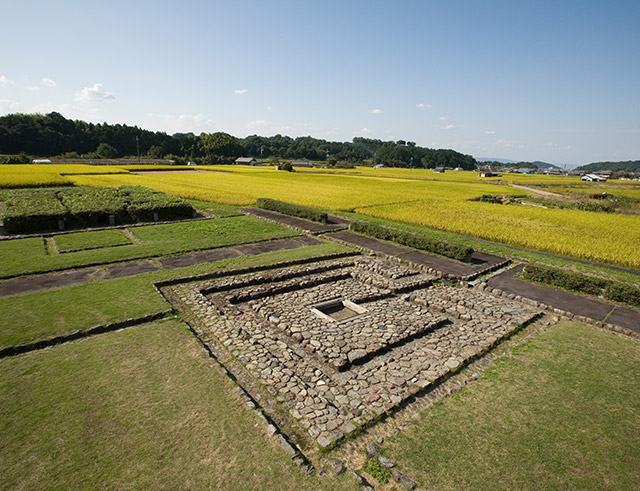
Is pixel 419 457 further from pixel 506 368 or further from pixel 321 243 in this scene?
pixel 321 243

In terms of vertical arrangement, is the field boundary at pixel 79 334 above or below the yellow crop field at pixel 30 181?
below

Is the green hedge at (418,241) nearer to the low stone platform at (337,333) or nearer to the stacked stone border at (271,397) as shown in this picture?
the low stone platform at (337,333)

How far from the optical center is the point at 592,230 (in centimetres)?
2659

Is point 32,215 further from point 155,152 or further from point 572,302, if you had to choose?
point 155,152

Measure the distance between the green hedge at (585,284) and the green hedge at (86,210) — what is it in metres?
23.8

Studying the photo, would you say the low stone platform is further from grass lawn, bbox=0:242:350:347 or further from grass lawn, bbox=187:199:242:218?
grass lawn, bbox=187:199:242:218

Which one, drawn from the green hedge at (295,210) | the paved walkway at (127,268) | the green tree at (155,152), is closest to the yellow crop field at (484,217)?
the green hedge at (295,210)

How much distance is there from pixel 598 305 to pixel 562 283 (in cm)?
171

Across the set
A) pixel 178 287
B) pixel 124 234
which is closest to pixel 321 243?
pixel 178 287

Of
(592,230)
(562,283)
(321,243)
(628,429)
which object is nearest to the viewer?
(628,429)

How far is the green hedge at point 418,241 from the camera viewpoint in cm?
1867

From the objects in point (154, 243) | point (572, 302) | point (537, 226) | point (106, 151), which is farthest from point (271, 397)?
point (106, 151)

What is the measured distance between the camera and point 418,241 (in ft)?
68.1

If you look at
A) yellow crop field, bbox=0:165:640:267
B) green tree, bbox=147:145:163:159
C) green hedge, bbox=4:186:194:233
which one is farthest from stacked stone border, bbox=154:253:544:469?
green tree, bbox=147:145:163:159
